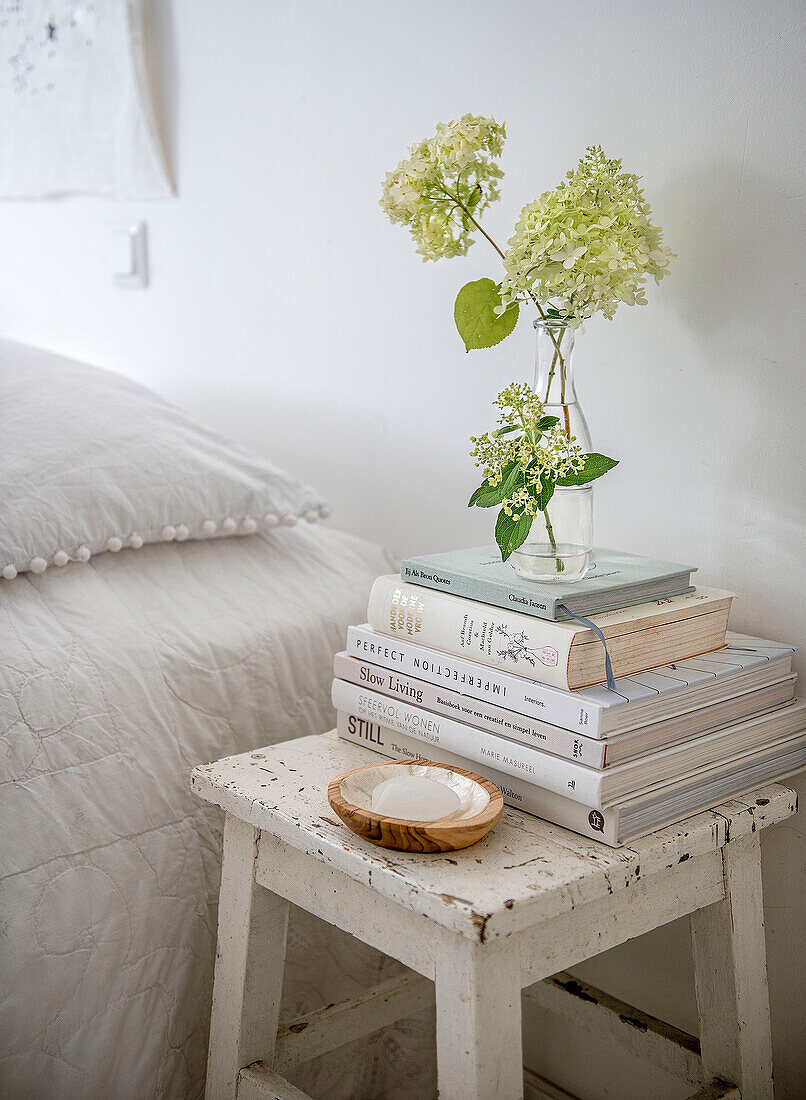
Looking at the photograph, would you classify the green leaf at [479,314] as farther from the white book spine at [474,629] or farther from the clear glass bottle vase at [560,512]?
the white book spine at [474,629]

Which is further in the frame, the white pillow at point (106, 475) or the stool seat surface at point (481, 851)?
the white pillow at point (106, 475)

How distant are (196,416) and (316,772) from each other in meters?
0.89

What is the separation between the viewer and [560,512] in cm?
76

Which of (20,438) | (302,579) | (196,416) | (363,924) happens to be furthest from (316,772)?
(196,416)

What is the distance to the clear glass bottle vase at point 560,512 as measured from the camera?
0.74 m

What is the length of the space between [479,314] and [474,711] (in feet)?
1.11

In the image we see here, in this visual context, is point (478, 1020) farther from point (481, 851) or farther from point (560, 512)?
point (560, 512)

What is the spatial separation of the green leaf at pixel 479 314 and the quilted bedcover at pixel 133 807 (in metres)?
0.38

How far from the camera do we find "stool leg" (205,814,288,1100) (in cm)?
76

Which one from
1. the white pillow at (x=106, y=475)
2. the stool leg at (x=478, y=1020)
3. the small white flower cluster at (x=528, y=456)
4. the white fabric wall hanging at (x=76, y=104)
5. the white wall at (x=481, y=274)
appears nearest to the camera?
the stool leg at (x=478, y=1020)

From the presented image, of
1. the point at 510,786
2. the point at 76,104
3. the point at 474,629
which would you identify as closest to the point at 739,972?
the point at 510,786

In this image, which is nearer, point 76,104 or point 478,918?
point 478,918

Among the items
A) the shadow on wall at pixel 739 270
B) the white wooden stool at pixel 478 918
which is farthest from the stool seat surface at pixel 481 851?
the shadow on wall at pixel 739 270

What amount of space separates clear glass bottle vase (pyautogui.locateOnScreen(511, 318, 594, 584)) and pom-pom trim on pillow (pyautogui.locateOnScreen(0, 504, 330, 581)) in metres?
0.40
